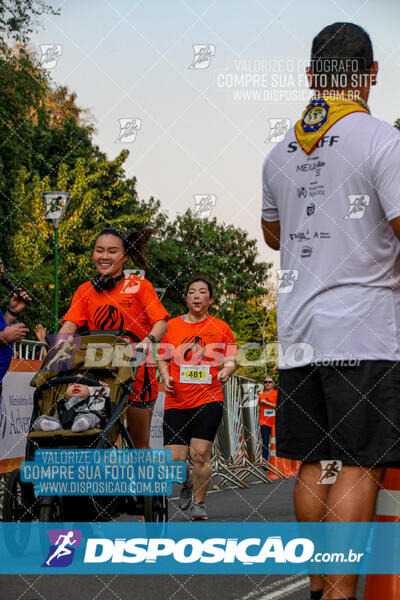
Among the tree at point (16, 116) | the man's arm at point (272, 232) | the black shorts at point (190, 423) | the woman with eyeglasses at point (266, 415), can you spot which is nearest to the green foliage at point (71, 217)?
the tree at point (16, 116)

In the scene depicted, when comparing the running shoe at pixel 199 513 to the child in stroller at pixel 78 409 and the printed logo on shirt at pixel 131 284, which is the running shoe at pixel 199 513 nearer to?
the printed logo on shirt at pixel 131 284

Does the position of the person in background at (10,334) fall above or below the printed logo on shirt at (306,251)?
below

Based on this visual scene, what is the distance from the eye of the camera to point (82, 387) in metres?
5.41

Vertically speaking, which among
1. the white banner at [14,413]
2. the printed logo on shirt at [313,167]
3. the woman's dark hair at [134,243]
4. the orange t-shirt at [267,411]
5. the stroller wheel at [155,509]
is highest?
the printed logo on shirt at [313,167]

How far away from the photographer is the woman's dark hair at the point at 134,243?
6535mm

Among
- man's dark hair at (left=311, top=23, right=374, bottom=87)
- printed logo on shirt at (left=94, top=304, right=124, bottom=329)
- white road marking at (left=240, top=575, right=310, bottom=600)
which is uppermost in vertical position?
man's dark hair at (left=311, top=23, right=374, bottom=87)

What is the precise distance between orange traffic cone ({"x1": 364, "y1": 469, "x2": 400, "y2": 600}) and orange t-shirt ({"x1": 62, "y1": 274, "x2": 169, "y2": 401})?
10.5 ft

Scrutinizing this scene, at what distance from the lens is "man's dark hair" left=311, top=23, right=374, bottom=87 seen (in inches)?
135

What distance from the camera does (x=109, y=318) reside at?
6.34m

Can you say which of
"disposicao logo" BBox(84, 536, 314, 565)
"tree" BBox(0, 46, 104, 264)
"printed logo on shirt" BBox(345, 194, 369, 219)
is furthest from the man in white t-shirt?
"tree" BBox(0, 46, 104, 264)

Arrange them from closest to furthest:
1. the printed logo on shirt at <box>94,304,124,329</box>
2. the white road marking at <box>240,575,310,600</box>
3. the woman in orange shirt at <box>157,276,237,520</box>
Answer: the white road marking at <box>240,575,310,600</box> → the printed logo on shirt at <box>94,304,124,329</box> → the woman in orange shirt at <box>157,276,237,520</box>

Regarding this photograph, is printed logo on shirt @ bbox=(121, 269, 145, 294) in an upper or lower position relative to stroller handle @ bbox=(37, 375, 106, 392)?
upper

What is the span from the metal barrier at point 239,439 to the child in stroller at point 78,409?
7.14 meters

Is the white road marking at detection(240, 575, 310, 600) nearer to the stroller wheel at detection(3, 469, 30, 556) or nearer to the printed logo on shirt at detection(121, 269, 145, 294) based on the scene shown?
the stroller wheel at detection(3, 469, 30, 556)
